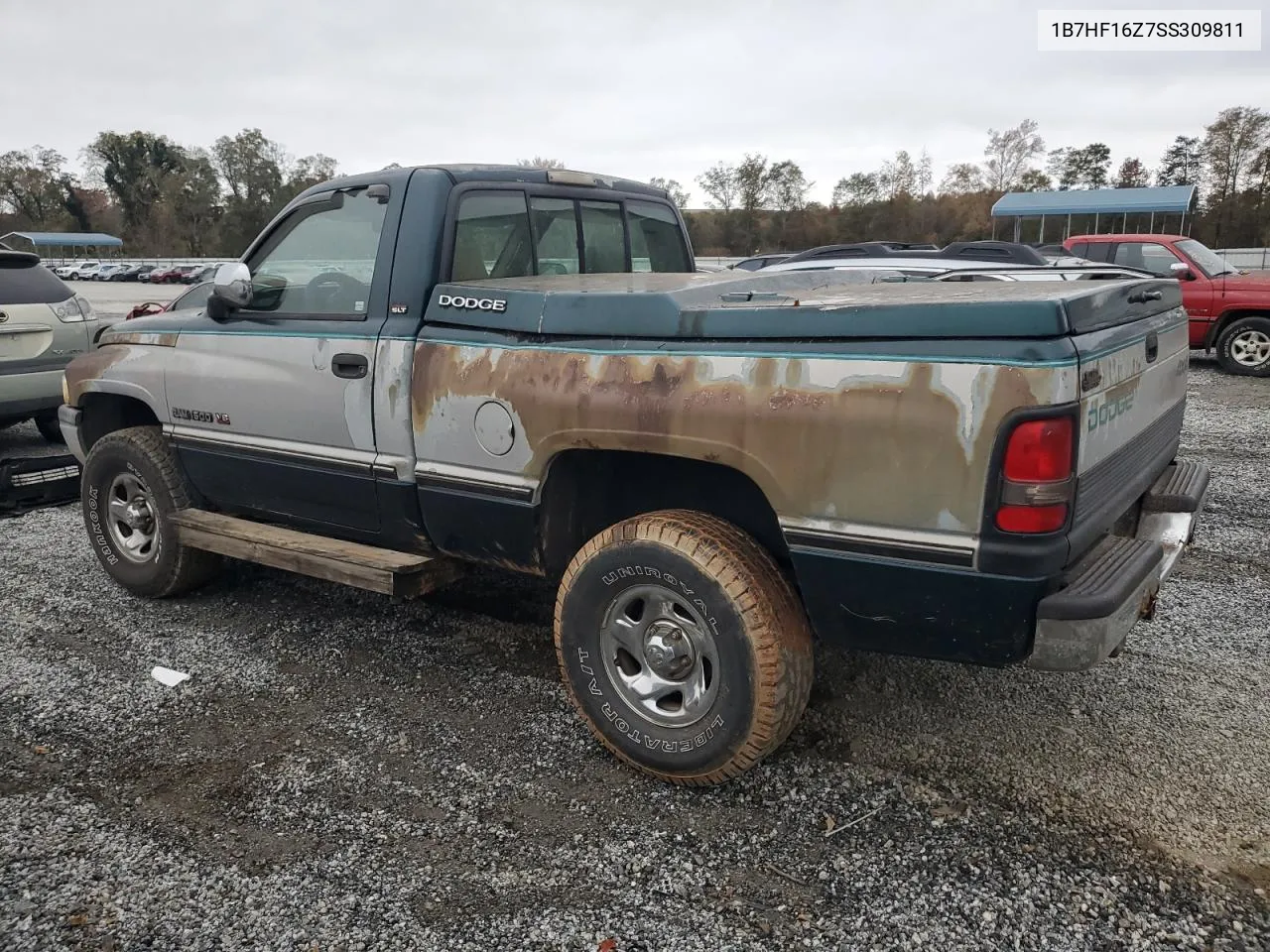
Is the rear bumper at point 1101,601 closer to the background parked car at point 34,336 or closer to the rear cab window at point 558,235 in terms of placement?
the rear cab window at point 558,235

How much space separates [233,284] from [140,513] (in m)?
1.47

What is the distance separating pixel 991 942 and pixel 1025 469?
1174mm

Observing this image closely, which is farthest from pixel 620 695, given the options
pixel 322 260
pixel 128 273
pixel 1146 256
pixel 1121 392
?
pixel 128 273

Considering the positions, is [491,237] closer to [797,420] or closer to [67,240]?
[797,420]

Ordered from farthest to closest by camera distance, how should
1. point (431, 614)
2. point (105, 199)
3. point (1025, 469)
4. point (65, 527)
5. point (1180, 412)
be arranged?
point (105, 199)
point (65, 527)
point (431, 614)
point (1180, 412)
point (1025, 469)

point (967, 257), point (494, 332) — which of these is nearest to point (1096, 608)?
point (494, 332)

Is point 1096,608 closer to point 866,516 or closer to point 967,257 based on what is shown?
point 866,516

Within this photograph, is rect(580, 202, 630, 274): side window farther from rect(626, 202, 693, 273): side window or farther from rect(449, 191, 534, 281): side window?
rect(449, 191, 534, 281): side window

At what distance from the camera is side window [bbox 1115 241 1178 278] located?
39.2 ft

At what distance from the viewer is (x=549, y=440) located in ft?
9.89

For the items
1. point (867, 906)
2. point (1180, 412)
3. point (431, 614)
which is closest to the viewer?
point (867, 906)

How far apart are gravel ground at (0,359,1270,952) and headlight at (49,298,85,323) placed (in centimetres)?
363

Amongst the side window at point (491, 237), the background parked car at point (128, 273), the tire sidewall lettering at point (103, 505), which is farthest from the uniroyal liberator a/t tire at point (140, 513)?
the background parked car at point (128, 273)

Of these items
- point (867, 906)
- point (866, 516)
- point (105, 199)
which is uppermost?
point (105, 199)
